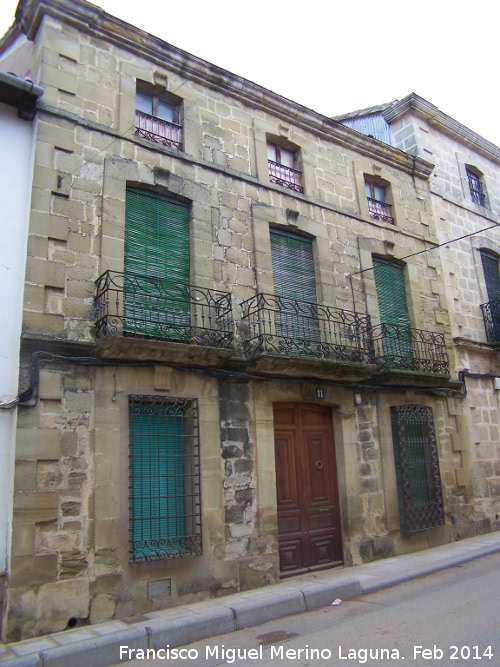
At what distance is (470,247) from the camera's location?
12.6 metres

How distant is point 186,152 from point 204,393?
3.92 meters

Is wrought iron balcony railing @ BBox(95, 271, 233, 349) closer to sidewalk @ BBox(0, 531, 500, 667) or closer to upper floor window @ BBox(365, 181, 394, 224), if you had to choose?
sidewalk @ BBox(0, 531, 500, 667)

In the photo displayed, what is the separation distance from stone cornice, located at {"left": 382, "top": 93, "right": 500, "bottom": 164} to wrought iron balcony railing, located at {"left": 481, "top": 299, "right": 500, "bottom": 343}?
4.56 m

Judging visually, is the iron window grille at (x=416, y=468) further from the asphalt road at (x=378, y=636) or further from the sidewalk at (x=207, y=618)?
the asphalt road at (x=378, y=636)

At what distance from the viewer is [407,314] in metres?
10.9

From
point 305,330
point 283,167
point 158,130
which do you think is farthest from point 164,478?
point 283,167

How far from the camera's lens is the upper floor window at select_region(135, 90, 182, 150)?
817 cm

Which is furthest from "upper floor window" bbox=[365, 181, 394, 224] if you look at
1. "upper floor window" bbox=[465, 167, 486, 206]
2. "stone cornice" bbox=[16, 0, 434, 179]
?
"upper floor window" bbox=[465, 167, 486, 206]

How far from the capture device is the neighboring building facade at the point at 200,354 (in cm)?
614

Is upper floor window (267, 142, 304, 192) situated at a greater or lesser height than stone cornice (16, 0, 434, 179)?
lesser

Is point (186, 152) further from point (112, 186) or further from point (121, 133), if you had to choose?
point (112, 186)

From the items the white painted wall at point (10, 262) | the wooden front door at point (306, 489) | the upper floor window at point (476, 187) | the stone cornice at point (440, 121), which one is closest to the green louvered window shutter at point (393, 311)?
the wooden front door at point (306, 489)

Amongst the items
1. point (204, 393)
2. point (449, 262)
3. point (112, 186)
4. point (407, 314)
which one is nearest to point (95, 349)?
point (204, 393)

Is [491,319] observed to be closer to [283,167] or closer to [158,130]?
[283,167]
